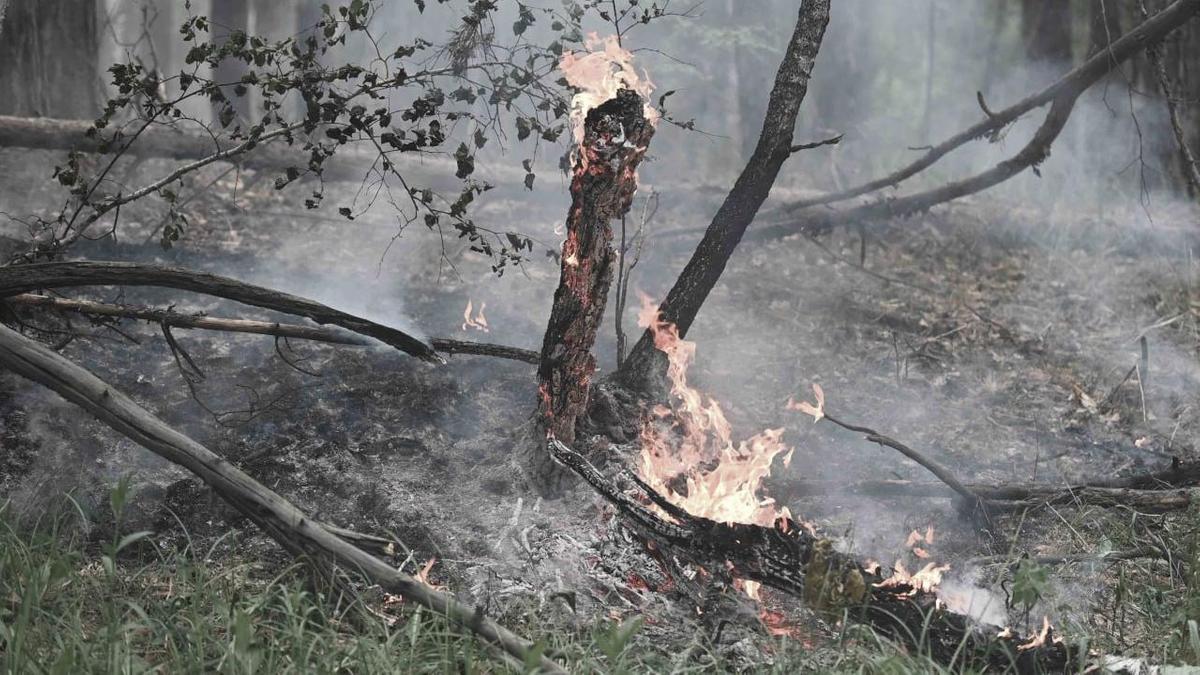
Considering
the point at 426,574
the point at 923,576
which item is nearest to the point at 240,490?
the point at 426,574

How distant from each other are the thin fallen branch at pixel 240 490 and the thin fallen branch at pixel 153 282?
50cm

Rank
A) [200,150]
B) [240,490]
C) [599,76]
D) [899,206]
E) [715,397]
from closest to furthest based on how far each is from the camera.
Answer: [240,490]
[599,76]
[715,397]
[899,206]
[200,150]

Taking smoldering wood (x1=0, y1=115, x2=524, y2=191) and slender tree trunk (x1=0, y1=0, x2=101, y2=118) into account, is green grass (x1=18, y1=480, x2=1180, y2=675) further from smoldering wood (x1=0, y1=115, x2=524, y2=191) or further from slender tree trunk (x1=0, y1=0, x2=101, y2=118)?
slender tree trunk (x1=0, y1=0, x2=101, y2=118)

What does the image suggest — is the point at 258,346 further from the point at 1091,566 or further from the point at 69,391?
the point at 1091,566

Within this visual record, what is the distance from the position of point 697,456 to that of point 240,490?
237 cm

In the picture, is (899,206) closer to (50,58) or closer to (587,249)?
(587,249)

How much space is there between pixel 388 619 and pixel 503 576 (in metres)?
0.66

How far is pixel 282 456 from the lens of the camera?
15.7 feet

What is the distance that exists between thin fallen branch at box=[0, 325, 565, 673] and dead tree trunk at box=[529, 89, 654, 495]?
145 cm

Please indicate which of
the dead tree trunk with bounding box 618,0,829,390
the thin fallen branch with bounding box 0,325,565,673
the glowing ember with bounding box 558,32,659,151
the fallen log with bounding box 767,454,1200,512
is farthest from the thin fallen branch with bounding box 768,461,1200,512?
the thin fallen branch with bounding box 0,325,565,673

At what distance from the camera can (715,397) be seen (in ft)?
20.4

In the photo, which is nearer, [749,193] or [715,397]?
[749,193]

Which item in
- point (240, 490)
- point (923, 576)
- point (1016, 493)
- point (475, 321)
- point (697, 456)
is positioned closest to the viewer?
point (240, 490)

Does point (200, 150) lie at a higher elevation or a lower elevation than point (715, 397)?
higher
